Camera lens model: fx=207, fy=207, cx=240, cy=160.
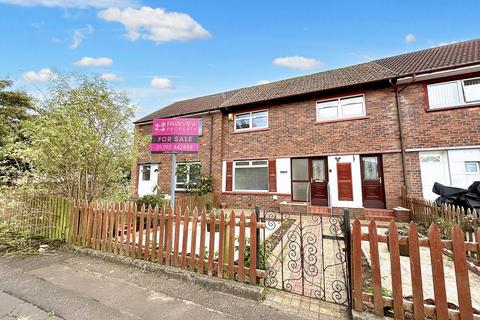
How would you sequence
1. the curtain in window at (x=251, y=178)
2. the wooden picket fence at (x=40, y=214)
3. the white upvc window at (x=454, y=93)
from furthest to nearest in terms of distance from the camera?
the curtain in window at (x=251, y=178), the white upvc window at (x=454, y=93), the wooden picket fence at (x=40, y=214)

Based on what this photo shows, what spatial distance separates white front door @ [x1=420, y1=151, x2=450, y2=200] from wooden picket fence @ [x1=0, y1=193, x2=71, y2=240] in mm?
11730

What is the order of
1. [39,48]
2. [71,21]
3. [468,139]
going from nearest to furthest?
1. [468,139]
2. [71,21]
3. [39,48]

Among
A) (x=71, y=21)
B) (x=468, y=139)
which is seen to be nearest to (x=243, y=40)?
(x=71, y=21)

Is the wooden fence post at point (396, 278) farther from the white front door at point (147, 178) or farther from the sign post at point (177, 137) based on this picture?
the white front door at point (147, 178)

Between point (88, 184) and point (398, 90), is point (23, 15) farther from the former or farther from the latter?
point (398, 90)

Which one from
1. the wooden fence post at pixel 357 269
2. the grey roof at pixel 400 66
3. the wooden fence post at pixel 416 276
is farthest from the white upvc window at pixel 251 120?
the wooden fence post at pixel 416 276

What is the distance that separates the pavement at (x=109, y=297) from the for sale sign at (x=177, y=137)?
11.0 ft

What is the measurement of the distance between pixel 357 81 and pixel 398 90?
1.61 m

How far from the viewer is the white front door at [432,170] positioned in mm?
7750

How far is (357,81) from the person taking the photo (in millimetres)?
9266

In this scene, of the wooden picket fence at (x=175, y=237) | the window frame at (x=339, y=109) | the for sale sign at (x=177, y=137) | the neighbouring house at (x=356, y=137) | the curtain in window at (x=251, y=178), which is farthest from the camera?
the curtain in window at (x=251, y=178)

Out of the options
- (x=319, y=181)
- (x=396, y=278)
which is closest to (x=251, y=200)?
(x=319, y=181)

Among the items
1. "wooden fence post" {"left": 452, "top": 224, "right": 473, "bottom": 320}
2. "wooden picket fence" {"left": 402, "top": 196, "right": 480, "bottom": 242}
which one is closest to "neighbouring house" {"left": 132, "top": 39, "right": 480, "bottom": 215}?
"wooden picket fence" {"left": 402, "top": 196, "right": 480, "bottom": 242}

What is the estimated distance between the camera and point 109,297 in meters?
3.05
